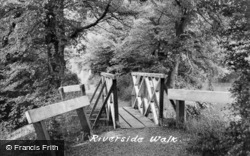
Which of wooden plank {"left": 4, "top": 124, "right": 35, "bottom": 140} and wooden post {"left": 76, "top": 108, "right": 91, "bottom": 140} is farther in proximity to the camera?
wooden plank {"left": 4, "top": 124, "right": 35, "bottom": 140}

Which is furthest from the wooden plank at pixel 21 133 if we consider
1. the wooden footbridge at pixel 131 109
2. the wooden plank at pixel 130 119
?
the wooden plank at pixel 130 119

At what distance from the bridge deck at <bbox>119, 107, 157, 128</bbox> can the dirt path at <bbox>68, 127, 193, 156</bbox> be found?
68cm

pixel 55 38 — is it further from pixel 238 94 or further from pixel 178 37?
pixel 238 94

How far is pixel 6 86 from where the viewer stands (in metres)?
8.98

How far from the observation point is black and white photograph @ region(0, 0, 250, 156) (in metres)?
3.80

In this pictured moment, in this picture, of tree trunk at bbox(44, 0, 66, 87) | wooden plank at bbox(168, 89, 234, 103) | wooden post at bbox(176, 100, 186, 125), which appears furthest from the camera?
tree trunk at bbox(44, 0, 66, 87)

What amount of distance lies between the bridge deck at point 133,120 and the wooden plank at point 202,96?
3.87 feet

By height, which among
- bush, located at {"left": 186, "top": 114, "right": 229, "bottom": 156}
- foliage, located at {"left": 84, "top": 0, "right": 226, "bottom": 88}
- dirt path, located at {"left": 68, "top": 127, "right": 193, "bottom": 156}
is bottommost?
dirt path, located at {"left": 68, "top": 127, "right": 193, "bottom": 156}

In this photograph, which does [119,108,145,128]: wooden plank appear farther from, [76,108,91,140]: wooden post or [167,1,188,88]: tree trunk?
[167,1,188,88]: tree trunk

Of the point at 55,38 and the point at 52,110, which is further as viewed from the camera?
the point at 55,38

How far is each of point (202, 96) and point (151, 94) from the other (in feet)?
6.45

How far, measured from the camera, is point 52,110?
4.08 meters

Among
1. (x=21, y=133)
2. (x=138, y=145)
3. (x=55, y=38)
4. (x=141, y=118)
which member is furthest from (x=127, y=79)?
(x=138, y=145)

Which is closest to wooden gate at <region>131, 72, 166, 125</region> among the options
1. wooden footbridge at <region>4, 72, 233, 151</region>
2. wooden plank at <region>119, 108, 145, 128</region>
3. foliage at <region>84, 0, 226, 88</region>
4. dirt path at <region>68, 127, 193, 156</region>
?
wooden footbridge at <region>4, 72, 233, 151</region>
